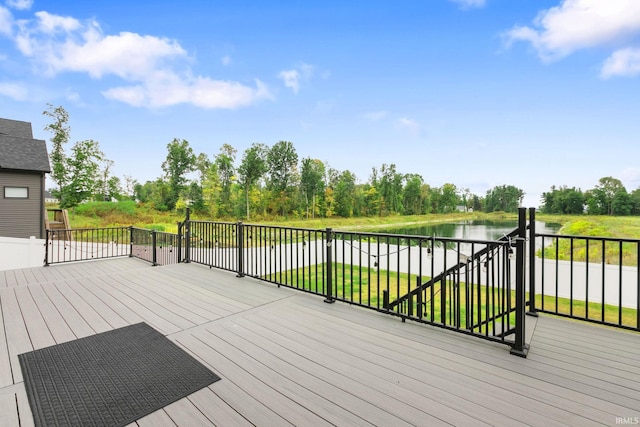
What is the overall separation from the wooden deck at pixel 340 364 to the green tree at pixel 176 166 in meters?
22.6

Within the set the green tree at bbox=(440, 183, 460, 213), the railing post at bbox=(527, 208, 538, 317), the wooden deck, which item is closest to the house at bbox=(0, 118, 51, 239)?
the wooden deck

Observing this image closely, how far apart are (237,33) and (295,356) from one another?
1273cm

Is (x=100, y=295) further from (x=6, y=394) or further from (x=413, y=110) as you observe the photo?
(x=413, y=110)

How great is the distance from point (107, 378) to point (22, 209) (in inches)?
499

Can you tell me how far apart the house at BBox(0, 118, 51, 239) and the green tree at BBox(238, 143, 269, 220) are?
13.9 m

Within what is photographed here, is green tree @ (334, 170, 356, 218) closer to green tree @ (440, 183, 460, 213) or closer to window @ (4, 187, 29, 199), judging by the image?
green tree @ (440, 183, 460, 213)

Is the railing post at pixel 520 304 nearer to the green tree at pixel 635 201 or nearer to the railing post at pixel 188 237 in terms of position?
the railing post at pixel 188 237

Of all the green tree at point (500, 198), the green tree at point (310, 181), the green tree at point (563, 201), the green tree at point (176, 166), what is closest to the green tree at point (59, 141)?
the green tree at point (176, 166)

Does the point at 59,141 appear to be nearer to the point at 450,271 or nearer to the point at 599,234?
the point at 450,271

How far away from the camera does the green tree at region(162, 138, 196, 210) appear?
78.3ft

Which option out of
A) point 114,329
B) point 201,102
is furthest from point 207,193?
point 114,329

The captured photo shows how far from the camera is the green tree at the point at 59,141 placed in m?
15.7

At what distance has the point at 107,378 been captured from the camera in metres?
1.74

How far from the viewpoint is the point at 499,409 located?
4.71 ft
